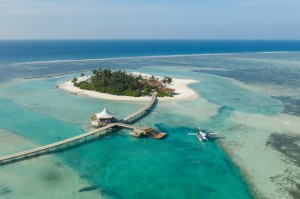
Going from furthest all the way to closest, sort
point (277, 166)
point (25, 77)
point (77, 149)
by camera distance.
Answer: point (25, 77)
point (77, 149)
point (277, 166)

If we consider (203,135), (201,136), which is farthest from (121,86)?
(203,135)

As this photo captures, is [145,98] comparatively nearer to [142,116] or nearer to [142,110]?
[142,110]

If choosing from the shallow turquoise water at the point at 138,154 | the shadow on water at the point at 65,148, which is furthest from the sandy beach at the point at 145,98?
the shadow on water at the point at 65,148

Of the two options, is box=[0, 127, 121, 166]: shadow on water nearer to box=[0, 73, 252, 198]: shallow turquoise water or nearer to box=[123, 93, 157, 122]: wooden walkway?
box=[0, 73, 252, 198]: shallow turquoise water

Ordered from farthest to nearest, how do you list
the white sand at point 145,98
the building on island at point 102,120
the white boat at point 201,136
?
the white sand at point 145,98
the building on island at point 102,120
the white boat at point 201,136

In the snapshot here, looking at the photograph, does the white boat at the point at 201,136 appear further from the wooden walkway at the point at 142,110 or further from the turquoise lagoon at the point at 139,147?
the wooden walkway at the point at 142,110

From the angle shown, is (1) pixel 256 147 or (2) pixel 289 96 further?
(2) pixel 289 96

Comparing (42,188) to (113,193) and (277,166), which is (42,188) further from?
(277,166)

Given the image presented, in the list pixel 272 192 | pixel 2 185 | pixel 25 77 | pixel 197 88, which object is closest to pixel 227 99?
pixel 197 88
